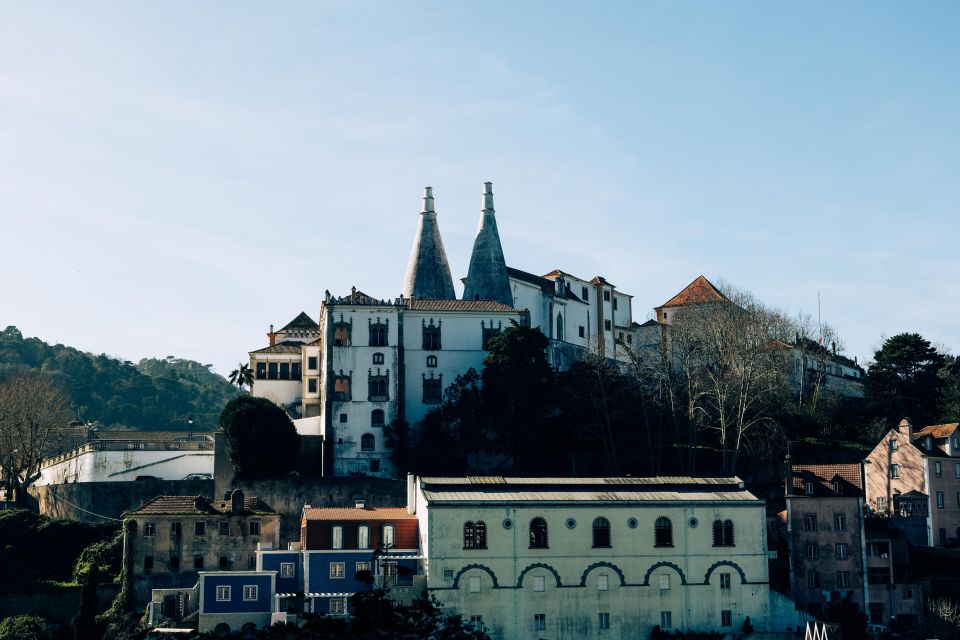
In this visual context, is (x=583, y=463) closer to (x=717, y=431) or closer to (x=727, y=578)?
(x=717, y=431)

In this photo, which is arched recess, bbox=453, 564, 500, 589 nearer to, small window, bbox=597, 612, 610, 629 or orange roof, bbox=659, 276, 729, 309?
small window, bbox=597, 612, 610, 629

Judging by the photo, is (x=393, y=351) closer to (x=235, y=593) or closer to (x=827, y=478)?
(x=235, y=593)

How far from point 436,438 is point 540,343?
304 inches

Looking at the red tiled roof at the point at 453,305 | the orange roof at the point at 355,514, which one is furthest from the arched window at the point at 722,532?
the red tiled roof at the point at 453,305

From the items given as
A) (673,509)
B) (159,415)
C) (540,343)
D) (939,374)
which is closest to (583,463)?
(540,343)

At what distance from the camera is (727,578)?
198 feet

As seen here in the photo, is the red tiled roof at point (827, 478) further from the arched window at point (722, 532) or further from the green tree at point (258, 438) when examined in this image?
the green tree at point (258, 438)

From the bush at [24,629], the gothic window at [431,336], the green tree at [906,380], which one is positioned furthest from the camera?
the green tree at [906,380]

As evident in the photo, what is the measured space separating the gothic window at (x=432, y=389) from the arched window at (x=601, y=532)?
763 inches

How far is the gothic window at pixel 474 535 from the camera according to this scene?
58.6m

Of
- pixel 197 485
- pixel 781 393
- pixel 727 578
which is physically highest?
pixel 781 393

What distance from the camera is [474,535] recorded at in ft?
193

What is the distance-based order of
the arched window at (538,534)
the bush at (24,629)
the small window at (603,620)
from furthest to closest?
the bush at (24,629)
the arched window at (538,534)
the small window at (603,620)

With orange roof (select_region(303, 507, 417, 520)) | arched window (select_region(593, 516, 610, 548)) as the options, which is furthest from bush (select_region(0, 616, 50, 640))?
arched window (select_region(593, 516, 610, 548))
